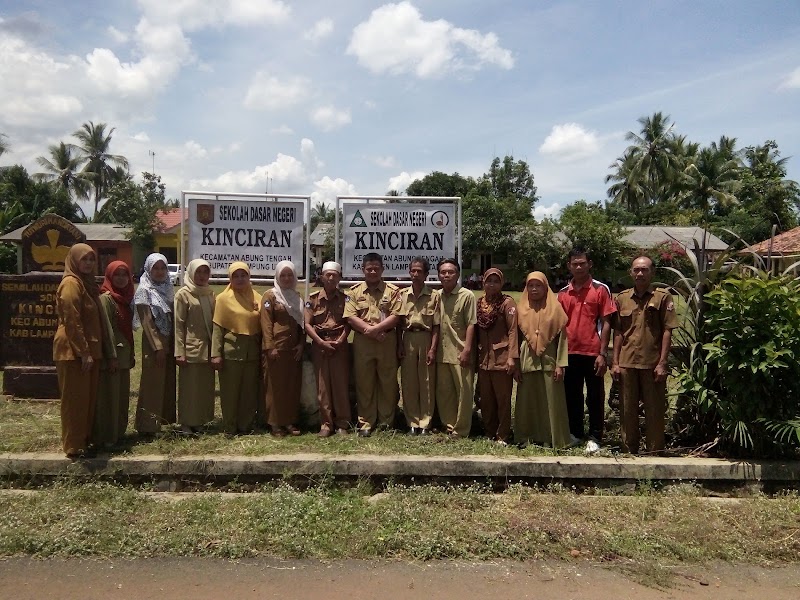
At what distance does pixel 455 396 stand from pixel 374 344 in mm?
846

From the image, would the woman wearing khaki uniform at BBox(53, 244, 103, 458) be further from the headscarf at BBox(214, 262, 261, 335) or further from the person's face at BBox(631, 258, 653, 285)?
the person's face at BBox(631, 258, 653, 285)

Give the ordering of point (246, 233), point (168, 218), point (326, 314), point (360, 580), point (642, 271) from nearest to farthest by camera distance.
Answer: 1. point (360, 580)
2. point (642, 271)
3. point (326, 314)
4. point (246, 233)
5. point (168, 218)

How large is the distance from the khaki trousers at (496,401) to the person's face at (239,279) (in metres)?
2.16

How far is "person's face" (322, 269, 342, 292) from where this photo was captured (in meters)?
5.36

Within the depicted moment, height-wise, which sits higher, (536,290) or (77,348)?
(536,290)

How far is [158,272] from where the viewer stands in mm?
5211

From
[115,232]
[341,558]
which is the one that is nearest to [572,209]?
[115,232]

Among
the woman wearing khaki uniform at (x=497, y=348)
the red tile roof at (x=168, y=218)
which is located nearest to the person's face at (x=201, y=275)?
A: the woman wearing khaki uniform at (x=497, y=348)

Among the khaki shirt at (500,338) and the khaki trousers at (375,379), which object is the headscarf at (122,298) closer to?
the khaki trousers at (375,379)

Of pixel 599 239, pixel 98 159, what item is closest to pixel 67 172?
pixel 98 159

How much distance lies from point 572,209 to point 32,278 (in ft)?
96.5

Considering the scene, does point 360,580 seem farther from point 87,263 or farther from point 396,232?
point 396,232

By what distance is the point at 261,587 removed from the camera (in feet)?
10.7

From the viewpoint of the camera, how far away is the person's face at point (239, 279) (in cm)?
533
